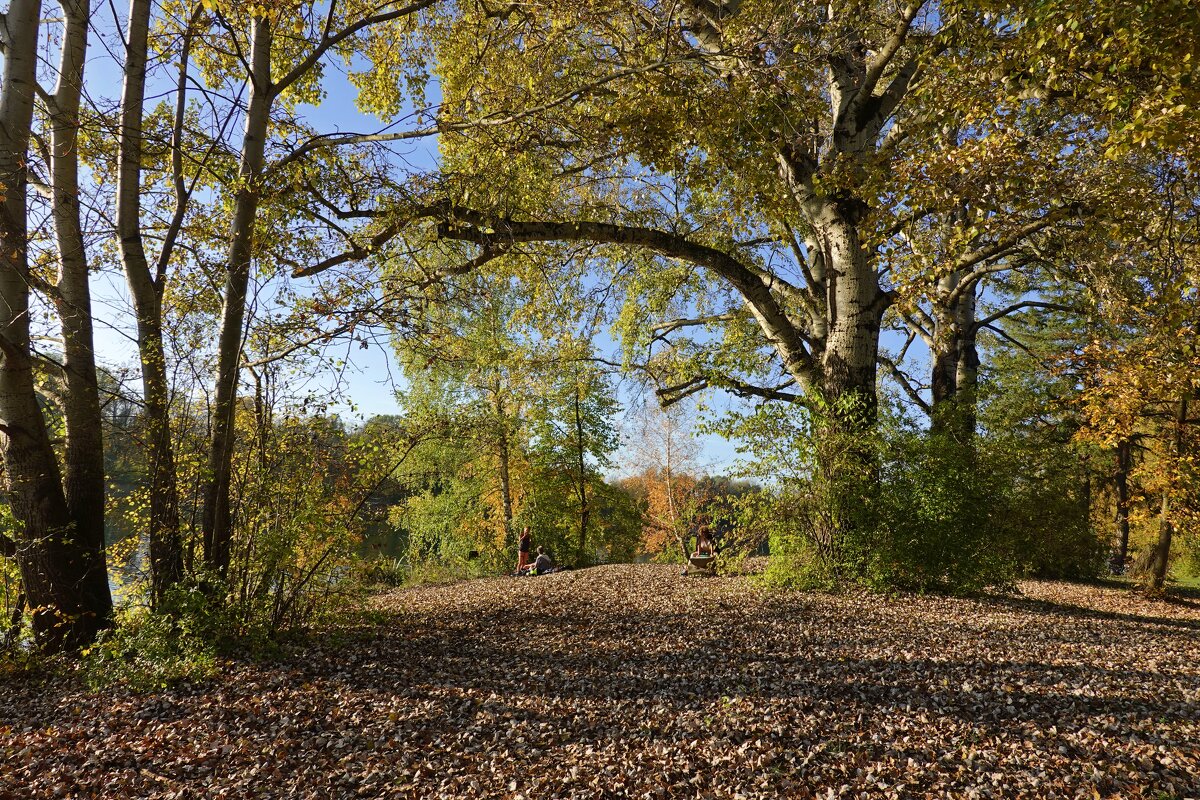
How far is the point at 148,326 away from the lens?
6434 millimetres

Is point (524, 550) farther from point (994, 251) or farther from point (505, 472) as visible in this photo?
point (994, 251)

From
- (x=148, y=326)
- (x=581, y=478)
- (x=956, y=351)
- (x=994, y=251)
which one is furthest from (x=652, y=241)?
(x=581, y=478)

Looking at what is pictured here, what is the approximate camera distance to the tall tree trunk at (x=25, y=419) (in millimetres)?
5984

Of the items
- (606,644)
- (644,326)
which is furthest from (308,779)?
(644,326)

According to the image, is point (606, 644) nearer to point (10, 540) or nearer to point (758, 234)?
point (10, 540)

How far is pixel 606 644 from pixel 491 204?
528 centimetres

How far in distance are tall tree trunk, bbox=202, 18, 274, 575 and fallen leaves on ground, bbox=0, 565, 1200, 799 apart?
153 centimetres

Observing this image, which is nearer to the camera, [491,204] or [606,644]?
[606,644]

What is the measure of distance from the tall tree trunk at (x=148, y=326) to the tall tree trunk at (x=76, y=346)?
0.46 m

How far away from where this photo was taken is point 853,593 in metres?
8.36

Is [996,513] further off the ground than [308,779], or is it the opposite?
[996,513]

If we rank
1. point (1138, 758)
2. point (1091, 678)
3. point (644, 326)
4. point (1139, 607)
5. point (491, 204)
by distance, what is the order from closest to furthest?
1. point (1138, 758)
2. point (1091, 678)
3. point (491, 204)
4. point (1139, 607)
5. point (644, 326)

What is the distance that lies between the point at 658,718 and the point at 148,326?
20.4 ft

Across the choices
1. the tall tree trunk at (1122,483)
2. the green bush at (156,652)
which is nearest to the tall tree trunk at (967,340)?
the tall tree trunk at (1122,483)
